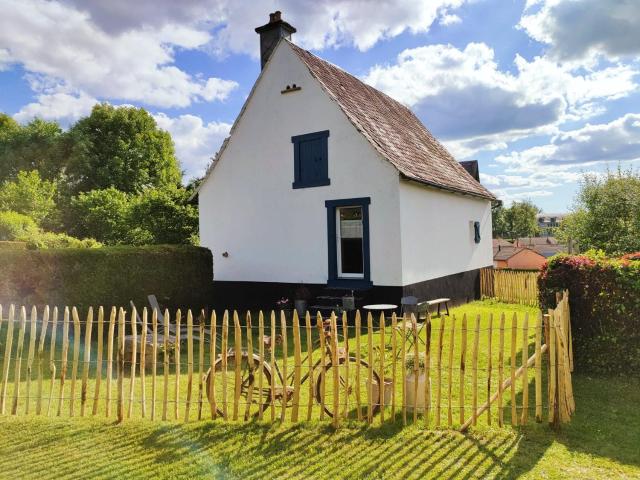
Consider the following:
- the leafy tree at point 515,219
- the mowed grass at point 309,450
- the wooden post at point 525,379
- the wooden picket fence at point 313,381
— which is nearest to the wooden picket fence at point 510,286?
the wooden picket fence at point 313,381

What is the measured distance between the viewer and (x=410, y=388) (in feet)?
19.0

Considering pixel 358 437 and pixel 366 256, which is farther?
pixel 366 256

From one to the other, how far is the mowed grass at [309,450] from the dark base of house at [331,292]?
7.19 metres

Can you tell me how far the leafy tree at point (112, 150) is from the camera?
36.6 meters

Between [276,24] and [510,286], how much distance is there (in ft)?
41.2

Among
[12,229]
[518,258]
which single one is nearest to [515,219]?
[518,258]

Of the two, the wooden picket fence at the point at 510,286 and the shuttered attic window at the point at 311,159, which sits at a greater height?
the shuttered attic window at the point at 311,159

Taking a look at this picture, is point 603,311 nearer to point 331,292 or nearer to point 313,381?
point 313,381

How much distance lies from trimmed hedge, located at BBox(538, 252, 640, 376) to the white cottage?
5.20 metres

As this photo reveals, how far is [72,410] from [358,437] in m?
3.60

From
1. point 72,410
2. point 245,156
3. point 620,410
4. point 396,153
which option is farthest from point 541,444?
point 245,156

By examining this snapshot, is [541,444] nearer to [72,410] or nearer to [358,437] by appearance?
[358,437]

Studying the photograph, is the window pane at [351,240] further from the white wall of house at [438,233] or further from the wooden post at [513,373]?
the wooden post at [513,373]

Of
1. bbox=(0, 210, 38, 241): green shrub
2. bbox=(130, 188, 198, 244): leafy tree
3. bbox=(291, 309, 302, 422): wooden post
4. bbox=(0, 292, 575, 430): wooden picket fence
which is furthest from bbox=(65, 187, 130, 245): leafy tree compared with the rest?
bbox=(291, 309, 302, 422): wooden post
